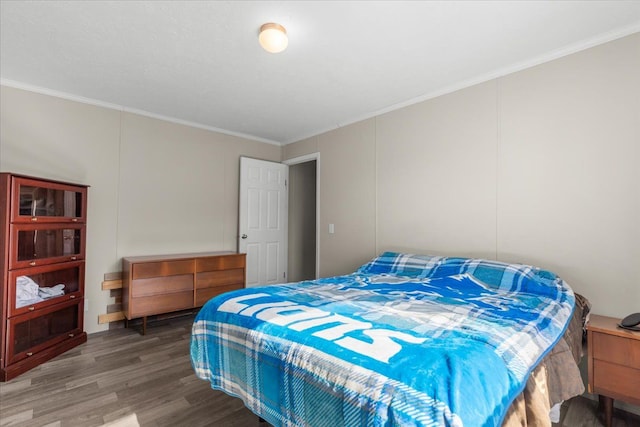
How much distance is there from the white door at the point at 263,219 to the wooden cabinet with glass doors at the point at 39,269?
6.19 feet

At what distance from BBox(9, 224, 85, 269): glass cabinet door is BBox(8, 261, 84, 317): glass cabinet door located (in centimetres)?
7

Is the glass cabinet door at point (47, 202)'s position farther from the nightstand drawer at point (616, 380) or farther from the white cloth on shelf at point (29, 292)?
the nightstand drawer at point (616, 380)

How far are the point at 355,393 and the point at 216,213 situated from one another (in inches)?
144

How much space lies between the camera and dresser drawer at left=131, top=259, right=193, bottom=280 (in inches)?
123

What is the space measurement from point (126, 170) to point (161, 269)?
3.97 ft

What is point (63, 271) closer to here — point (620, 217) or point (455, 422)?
point (455, 422)

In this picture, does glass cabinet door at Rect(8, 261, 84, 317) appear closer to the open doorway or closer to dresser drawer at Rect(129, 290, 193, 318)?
dresser drawer at Rect(129, 290, 193, 318)

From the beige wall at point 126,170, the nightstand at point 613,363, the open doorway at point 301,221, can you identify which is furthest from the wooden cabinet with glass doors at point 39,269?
the nightstand at point 613,363

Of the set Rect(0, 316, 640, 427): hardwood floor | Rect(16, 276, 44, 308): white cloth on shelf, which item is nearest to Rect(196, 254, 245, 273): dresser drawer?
Rect(0, 316, 640, 427): hardwood floor

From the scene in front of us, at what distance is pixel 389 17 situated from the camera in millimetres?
1965

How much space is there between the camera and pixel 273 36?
2.01 meters

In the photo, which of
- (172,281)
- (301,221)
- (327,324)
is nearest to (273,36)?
(327,324)

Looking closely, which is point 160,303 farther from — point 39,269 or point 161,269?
point 39,269

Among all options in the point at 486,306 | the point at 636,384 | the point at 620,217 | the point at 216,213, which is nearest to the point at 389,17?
the point at 486,306
